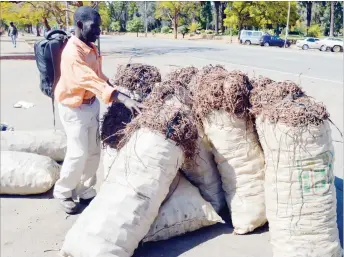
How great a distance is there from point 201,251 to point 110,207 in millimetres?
814

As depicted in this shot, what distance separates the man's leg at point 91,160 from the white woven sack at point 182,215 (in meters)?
0.88

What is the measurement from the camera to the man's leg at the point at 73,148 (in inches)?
142

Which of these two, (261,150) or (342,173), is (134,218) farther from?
(342,173)

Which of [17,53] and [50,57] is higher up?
[50,57]

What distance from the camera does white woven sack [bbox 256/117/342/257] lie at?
2.96m

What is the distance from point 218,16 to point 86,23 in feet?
184

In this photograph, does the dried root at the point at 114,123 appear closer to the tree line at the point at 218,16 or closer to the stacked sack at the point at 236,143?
the stacked sack at the point at 236,143

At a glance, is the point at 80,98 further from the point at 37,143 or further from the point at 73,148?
the point at 37,143

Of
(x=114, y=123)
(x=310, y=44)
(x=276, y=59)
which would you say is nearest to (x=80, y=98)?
(x=114, y=123)

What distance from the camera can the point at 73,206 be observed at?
392 cm

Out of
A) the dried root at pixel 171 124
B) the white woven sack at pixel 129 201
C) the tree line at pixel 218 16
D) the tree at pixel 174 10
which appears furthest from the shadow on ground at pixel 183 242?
the tree at pixel 174 10

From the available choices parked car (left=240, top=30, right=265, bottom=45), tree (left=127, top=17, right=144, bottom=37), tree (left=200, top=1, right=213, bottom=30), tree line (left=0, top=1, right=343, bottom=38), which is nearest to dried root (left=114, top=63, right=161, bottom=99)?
tree line (left=0, top=1, right=343, bottom=38)

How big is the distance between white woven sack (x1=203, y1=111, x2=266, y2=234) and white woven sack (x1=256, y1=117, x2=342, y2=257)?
35cm

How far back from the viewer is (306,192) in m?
2.98
